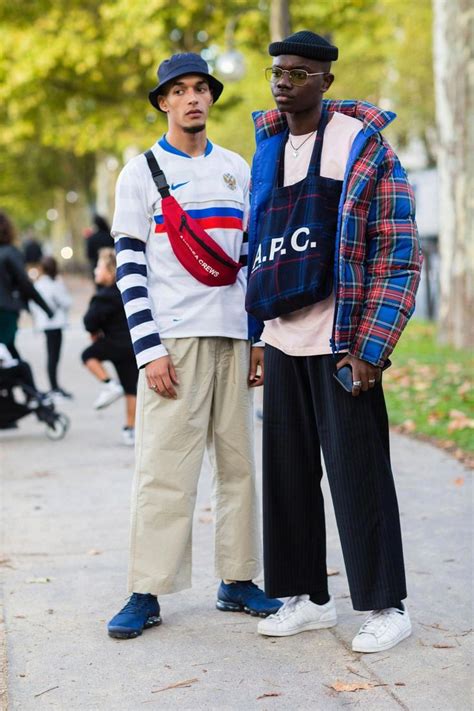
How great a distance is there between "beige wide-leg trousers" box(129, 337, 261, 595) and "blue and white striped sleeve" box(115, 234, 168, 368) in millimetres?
101

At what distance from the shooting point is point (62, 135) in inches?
1260

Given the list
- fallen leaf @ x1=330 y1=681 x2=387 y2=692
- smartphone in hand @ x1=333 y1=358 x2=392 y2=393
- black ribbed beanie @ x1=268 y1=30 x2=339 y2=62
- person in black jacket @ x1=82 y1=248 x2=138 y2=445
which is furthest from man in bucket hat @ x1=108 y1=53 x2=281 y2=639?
person in black jacket @ x1=82 y1=248 x2=138 y2=445

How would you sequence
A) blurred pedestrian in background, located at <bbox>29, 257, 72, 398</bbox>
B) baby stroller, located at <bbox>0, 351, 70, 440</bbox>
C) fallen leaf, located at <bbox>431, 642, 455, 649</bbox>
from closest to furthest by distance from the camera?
fallen leaf, located at <bbox>431, 642, 455, 649</bbox> < baby stroller, located at <bbox>0, 351, 70, 440</bbox> < blurred pedestrian in background, located at <bbox>29, 257, 72, 398</bbox>

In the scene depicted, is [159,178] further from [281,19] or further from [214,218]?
[281,19]

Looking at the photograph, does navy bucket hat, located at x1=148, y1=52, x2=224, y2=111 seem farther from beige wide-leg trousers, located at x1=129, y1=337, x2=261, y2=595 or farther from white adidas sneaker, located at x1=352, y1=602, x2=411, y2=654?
white adidas sneaker, located at x1=352, y1=602, x2=411, y2=654

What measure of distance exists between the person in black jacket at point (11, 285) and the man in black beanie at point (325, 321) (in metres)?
6.11

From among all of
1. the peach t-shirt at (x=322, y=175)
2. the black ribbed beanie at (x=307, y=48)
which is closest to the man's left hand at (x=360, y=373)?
the peach t-shirt at (x=322, y=175)

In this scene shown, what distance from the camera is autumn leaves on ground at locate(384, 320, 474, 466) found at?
8577 millimetres

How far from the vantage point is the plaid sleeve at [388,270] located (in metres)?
3.97

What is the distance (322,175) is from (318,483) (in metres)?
1.12

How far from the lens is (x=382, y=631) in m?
4.18

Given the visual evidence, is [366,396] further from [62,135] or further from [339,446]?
[62,135]

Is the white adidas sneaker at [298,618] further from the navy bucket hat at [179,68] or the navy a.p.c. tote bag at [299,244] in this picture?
the navy bucket hat at [179,68]

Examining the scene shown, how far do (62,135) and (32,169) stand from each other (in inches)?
976
